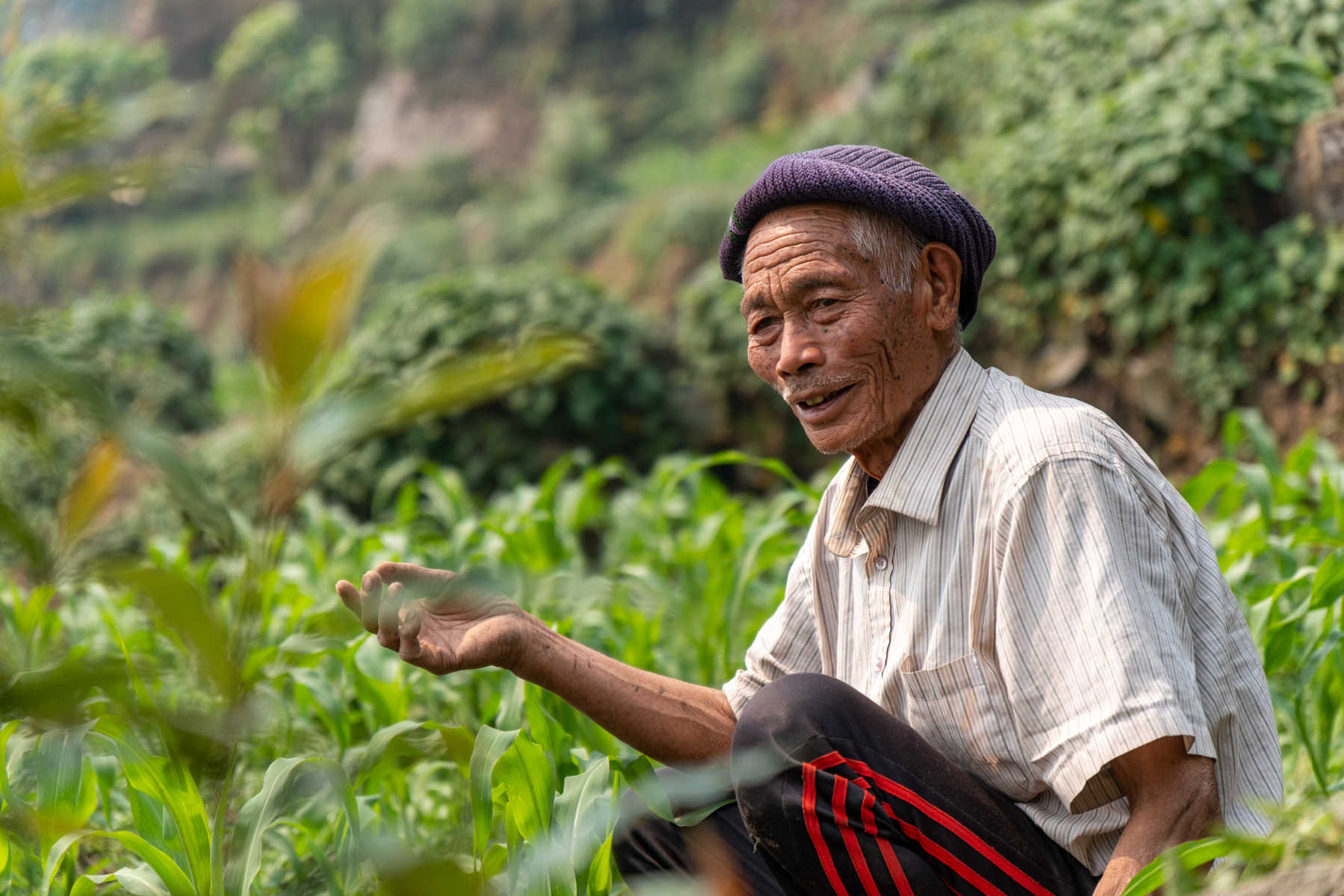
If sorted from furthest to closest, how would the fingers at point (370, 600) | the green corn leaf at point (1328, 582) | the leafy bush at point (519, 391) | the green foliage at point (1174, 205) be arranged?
the leafy bush at point (519, 391) < the green foliage at point (1174, 205) < the green corn leaf at point (1328, 582) < the fingers at point (370, 600)

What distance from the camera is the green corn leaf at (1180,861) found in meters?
1.34

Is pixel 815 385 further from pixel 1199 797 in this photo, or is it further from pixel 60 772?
pixel 60 772

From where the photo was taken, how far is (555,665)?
6.08 feet

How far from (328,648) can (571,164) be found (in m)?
15.9

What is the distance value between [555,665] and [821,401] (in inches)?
21.8

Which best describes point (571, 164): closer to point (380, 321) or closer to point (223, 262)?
point (223, 262)

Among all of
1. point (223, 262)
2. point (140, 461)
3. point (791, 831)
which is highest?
point (140, 461)

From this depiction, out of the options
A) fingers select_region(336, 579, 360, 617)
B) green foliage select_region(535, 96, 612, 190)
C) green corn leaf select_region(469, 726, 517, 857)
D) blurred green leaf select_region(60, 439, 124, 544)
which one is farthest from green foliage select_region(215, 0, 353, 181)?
blurred green leaf select_region(60, 439, 124, 544)

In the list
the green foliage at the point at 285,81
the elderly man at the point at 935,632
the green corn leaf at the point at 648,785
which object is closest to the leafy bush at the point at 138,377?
the green corn leaf at the point at 648,785

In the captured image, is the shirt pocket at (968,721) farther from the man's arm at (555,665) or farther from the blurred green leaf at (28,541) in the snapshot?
the blurred green leaf at (28,541)

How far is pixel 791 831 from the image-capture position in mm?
1729

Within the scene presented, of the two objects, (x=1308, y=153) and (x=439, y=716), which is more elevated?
(x=1308, y=153)

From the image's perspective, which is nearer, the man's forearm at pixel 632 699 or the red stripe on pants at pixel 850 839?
the red stripe on pants at pixel 850 839

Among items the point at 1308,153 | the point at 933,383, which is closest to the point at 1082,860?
the point at 933,383
